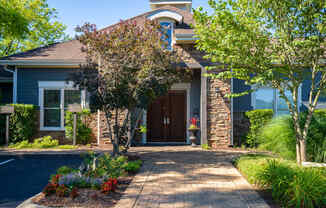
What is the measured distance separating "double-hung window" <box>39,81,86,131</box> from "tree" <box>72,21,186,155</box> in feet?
16.1

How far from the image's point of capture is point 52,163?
8094 millimetres

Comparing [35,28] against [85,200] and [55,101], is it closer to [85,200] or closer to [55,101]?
[55,101]

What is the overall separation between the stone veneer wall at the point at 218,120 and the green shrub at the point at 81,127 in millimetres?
5123

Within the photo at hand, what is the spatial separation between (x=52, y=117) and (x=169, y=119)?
5.34 metres

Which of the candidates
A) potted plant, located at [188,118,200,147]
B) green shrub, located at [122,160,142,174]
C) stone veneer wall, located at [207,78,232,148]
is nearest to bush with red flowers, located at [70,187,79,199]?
green shrub, located at [122,160,142,174]

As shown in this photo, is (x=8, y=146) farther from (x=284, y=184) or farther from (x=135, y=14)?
(x=284, y=184)

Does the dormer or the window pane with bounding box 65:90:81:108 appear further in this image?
the dormer

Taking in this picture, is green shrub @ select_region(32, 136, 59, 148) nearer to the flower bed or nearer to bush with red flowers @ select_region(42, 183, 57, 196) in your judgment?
the flower bed

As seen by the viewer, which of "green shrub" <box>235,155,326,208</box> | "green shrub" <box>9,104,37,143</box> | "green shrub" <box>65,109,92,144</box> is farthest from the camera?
"green shrub" <box>65,109,92,144</box>

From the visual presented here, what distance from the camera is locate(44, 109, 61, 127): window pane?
40.7ft

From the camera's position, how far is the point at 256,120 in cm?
1085

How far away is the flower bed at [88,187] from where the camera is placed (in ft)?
15.5

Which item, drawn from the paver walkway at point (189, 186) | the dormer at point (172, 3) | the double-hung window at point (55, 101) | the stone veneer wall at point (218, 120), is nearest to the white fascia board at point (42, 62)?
the double-hung window at point (55, 101)

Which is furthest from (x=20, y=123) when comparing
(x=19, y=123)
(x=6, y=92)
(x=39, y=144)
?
(x=6, y=92)
